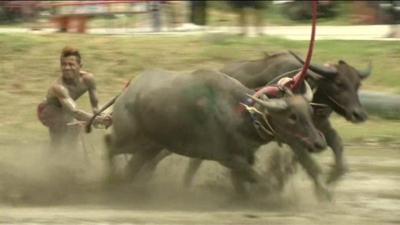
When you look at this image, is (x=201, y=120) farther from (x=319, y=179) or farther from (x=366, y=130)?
(x=366, y=130)

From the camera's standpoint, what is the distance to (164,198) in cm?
951

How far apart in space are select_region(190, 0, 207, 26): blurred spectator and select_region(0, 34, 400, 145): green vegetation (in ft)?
15.4

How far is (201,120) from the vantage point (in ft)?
29.2

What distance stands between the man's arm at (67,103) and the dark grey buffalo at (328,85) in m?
1.67

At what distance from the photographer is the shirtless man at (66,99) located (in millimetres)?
10117

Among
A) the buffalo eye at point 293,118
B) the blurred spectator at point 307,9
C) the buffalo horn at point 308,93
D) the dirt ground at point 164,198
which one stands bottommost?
the blurred spectator at point 307,9

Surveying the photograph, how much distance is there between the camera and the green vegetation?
644 inches

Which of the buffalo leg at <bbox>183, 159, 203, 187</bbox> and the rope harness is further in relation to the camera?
the buffalo leg at <bbox>183, 159, 203, 187</bbox>

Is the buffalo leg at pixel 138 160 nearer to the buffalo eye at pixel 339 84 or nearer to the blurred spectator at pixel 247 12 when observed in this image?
the buffalo eye at pixel 339 84

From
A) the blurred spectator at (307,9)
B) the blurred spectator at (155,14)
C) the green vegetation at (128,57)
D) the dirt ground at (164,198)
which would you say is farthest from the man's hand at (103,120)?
the blurred spectator at (307,9)

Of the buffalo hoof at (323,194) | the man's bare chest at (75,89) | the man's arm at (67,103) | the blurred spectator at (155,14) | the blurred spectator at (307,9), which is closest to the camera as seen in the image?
the buffalo hoof at (323,194)

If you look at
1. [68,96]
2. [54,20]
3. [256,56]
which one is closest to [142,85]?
[68,96]

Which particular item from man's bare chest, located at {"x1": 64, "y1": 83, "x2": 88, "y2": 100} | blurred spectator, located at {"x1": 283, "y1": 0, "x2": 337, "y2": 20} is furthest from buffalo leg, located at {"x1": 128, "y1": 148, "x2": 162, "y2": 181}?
blurred spectator, located at {"x1": 283, "y1": 0, "x2": 337, "y2": 20}

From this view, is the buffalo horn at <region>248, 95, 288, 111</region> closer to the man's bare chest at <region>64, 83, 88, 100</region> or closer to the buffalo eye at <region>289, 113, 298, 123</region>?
the buffalo eye at <region>289, 113, 298, 123</region>
